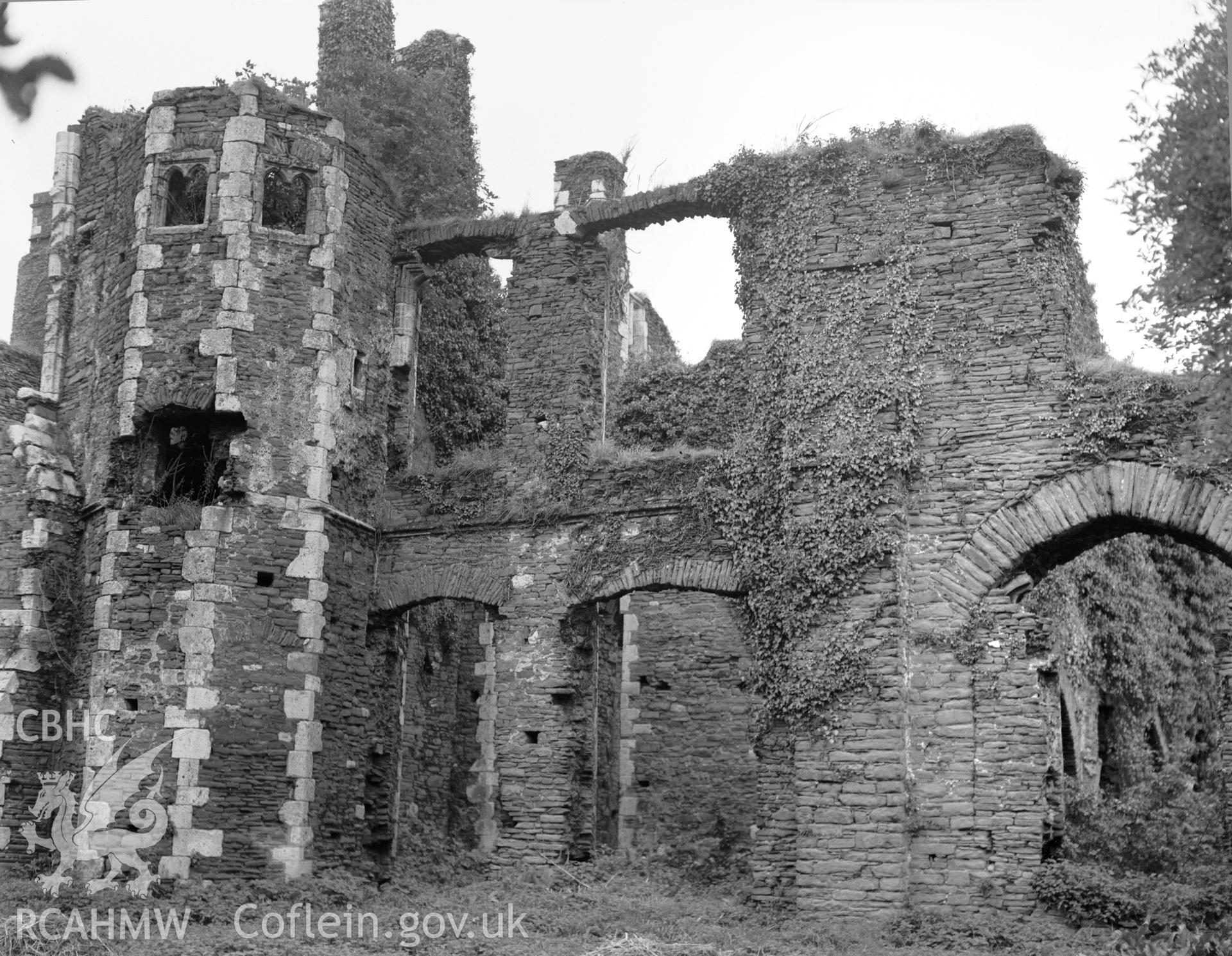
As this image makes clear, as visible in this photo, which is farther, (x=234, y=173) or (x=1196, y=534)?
(x=234, y=173)

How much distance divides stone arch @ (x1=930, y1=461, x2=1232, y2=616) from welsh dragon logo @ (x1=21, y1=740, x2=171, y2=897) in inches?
306

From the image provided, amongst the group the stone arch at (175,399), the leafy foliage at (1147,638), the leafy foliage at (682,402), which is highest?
the leafy foliage at (682,402)

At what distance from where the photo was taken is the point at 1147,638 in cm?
2022

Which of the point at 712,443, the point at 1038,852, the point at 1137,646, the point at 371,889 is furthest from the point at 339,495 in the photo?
→ the point at 1137,646

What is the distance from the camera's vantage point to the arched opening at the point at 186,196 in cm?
1681

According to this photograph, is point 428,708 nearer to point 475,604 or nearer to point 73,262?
point 475,604

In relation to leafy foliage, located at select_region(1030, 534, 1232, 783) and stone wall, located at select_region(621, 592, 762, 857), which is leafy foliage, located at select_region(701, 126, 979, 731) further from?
leafy foliage, located at select_region(1030, 534, 1232, 783)

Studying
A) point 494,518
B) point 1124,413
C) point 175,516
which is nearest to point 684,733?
point 494,518

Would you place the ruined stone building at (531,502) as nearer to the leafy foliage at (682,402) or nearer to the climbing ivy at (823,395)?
the climbing ivy at (823,395)

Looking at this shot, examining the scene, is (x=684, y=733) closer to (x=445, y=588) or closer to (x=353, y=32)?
(x=445, y=588)

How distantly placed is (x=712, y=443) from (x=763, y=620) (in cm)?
575

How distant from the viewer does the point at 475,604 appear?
1967 cm

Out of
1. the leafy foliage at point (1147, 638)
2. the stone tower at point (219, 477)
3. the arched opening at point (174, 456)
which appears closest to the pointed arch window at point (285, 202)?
the stone tower at point (219, 477)

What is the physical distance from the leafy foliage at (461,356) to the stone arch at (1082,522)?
7.39m
